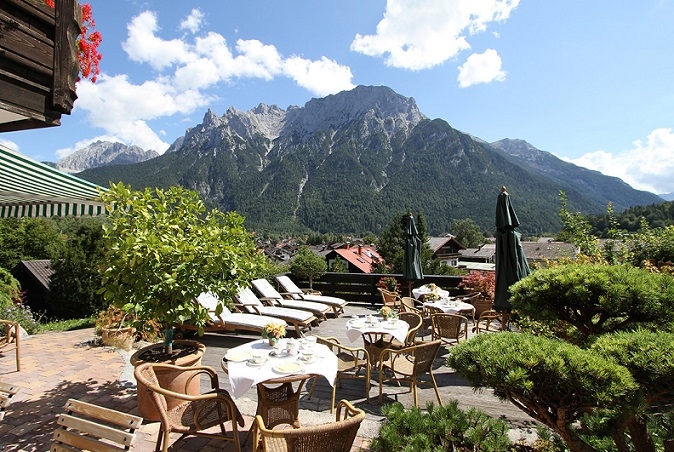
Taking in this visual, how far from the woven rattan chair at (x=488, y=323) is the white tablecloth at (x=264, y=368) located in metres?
4.06

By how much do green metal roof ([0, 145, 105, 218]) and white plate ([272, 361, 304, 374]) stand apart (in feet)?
8.99

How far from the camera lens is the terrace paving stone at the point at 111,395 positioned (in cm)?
297

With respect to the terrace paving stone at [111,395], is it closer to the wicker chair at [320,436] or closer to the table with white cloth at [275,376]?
the table with white cloth at [275,376]

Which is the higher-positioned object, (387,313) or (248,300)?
(387,313)

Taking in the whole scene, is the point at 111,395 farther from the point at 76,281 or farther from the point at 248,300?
the point at 76,281

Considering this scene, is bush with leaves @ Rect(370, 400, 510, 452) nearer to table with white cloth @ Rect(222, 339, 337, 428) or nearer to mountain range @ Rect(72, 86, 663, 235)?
table with white cloth @ Rect(222, 339, 337, 428)

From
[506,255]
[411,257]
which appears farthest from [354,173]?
[506,255]

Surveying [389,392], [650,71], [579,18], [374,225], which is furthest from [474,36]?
[374,225]

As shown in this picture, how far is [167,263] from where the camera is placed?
3197 millimetres

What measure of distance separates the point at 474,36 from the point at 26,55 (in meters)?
10.8

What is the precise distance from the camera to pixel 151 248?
302 centimetres

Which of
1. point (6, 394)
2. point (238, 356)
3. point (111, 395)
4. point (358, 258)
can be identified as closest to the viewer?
point (6, 394)

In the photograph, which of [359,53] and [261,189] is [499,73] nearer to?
[359,53]

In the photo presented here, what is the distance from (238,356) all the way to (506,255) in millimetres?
4460
